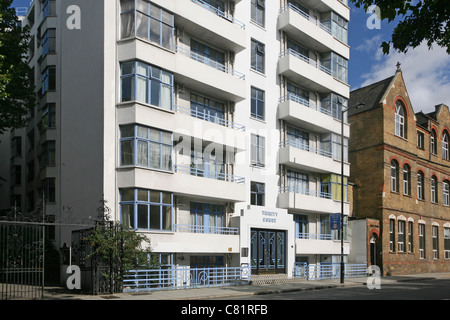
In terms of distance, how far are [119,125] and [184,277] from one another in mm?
8245

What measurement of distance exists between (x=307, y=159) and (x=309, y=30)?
9704 mm

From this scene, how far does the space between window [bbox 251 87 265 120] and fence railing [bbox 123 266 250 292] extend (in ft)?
34.6

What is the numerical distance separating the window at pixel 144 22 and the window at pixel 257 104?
8.71m

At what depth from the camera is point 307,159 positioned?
Answer: 34.6 meters

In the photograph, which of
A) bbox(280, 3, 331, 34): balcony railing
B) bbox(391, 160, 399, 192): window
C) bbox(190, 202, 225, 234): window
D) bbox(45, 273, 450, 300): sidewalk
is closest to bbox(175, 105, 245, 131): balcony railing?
bbox(190, 202, 225, 234): window

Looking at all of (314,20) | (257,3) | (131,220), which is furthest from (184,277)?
(314,20)

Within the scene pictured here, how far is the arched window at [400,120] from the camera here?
142 ft

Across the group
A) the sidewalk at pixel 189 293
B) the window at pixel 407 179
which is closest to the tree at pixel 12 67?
the sidewalk at pixel 189 293

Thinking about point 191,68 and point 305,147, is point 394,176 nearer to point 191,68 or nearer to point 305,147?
point 305,147

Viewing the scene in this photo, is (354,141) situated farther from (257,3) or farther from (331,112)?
(257,3)

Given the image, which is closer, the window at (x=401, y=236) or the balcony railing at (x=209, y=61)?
the balcony railing at (x=209, y=61)

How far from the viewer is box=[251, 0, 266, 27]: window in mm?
33044

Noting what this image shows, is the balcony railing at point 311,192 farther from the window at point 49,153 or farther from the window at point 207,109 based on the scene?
the window at point 49,153

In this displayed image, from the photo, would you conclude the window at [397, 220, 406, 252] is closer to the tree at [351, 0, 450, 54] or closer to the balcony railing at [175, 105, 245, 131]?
the balcony railing at [175, 105, 245, 131]
